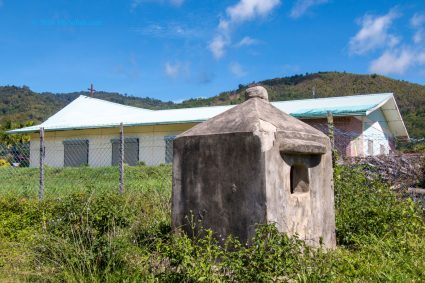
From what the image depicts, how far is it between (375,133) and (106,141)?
13110mm

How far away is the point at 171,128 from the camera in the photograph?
71.4 ft

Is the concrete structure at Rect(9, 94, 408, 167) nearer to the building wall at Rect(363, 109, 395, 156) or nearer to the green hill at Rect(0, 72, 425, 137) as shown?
the building wall at Rect(363, 109, 395, 156)

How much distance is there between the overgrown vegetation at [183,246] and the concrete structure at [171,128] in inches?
417

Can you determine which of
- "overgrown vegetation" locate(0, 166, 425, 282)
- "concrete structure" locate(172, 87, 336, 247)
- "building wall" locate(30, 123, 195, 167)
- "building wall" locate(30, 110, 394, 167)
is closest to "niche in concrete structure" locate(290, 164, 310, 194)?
"concrete structure" locate(172, 87, 336, 247)

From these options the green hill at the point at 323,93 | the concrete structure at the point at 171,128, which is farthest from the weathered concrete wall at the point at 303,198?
the green hill at the point at 323,93

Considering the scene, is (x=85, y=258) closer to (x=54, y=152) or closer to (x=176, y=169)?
(x=176, y=169)

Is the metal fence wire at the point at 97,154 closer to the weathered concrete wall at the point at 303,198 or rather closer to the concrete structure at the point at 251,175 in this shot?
the weathered concrete wall at the point at 303,198

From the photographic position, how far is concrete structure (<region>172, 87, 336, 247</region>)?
477cm

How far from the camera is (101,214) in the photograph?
5.52 meters

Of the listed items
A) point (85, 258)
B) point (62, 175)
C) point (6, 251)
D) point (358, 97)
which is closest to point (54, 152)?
point (62, 175)

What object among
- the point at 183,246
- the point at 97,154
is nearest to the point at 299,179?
the point at 183,246

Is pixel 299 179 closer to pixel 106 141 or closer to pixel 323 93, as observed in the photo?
pixel 106 141

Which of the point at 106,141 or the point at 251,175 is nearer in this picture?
the point at 251,175

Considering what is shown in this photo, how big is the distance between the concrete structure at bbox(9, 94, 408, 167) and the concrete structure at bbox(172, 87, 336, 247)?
11.5m
